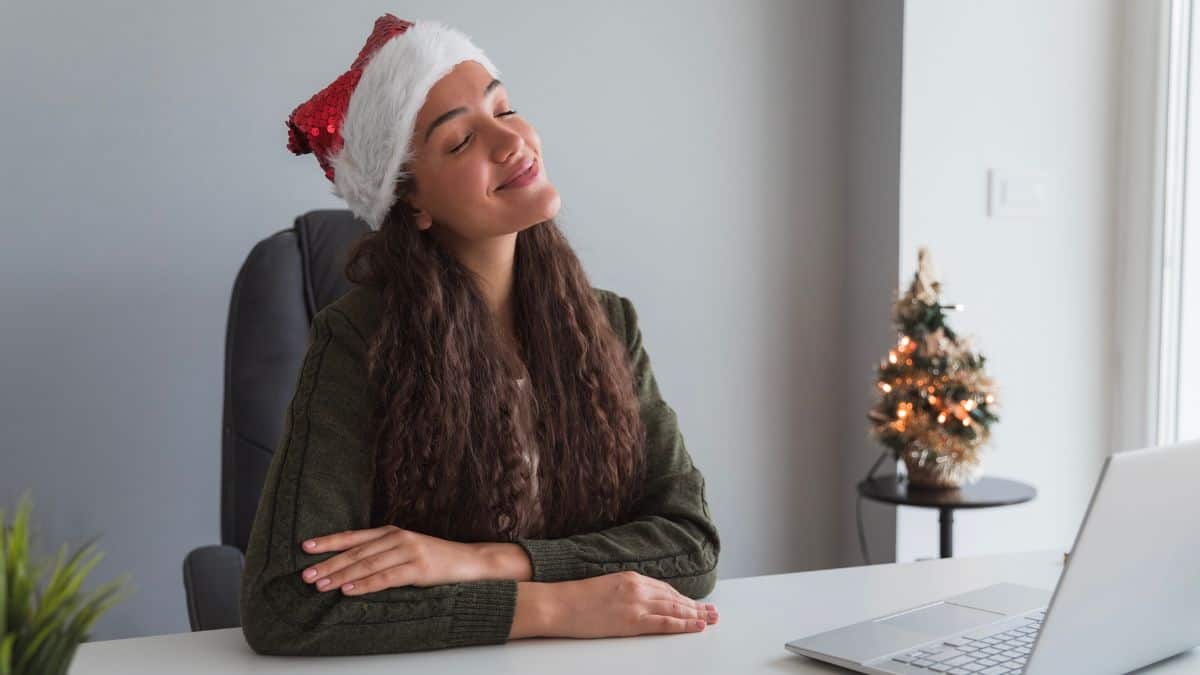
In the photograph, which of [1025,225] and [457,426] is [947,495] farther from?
[457,426]

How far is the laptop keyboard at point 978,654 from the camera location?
1.00 meters

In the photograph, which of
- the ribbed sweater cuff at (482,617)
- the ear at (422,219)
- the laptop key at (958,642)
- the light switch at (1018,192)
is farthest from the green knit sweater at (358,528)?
the light switch at (1018,192)

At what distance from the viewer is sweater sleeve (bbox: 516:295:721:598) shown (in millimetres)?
1294

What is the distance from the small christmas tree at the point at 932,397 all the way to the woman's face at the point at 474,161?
1177mm

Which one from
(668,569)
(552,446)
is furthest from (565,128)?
(668,569)

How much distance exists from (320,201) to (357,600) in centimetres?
129

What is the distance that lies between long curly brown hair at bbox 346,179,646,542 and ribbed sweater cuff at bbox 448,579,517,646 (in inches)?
9.1

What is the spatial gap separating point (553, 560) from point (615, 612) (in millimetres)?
134

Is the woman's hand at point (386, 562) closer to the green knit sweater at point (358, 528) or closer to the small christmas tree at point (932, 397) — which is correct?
the green knit sweater at point (358, 528)

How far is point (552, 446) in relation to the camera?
1481 millimetres

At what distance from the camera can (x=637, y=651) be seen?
3.66 ft

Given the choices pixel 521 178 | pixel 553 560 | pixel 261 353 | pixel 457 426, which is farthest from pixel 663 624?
pixel 261 353

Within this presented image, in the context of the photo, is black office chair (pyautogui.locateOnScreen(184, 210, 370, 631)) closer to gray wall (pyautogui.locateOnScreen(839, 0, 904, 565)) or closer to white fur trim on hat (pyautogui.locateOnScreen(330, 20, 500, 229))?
white fur trim on hat (pyautogui.locateOnScreen(330, 20, 500, 229))

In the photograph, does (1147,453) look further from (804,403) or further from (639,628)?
(804,403)
